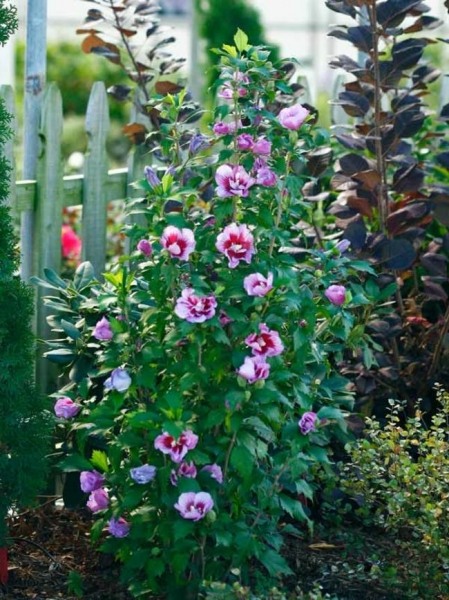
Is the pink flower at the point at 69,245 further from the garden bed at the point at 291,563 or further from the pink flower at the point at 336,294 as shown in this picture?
the pink flower at the point at 336,294

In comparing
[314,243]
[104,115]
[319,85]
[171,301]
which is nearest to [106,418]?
[171,301]

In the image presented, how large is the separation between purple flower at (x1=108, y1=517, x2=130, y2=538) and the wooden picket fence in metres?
1.00

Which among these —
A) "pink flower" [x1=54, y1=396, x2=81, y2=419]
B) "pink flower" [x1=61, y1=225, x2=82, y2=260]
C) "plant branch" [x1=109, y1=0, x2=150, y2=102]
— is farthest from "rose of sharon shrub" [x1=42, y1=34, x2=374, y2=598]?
"pink flower" [x1=61, y1=225, x2=82, y2=260]

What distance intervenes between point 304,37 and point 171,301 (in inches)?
837

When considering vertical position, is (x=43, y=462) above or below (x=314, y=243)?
below

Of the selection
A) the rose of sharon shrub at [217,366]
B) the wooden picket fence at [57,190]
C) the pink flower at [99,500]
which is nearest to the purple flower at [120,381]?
the rose of sharon shrub at [217,366]

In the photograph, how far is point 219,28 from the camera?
15359 mm

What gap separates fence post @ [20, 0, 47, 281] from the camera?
3582 mm

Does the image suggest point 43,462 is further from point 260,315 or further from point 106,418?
point 260,315

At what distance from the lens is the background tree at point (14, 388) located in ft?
9.21

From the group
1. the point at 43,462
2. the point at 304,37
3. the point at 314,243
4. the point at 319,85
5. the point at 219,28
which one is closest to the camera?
the point at 43,462

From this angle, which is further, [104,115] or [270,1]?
[270,1]

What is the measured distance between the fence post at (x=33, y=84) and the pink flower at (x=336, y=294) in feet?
4.17

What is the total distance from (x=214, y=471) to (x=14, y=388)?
1.84 feet
